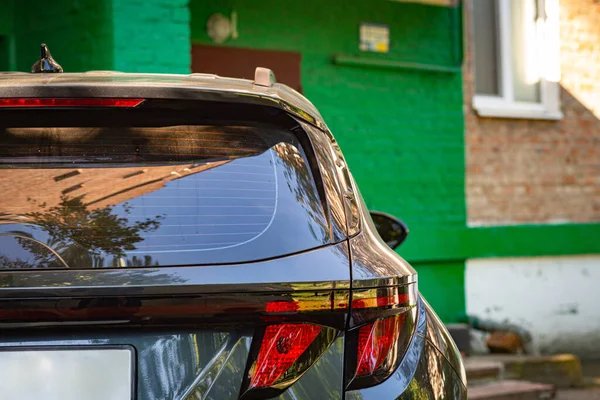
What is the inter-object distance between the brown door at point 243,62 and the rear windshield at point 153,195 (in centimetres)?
622

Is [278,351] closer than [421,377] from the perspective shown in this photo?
Yes

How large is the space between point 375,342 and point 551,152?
9.18 meters

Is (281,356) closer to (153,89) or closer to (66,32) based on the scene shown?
Answer: (153,89)

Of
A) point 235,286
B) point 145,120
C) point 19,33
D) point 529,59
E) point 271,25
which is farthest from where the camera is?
point 529,59

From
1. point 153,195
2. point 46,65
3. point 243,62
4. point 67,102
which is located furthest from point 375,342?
point 243,62

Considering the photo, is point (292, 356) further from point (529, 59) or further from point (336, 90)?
point (529, 59)

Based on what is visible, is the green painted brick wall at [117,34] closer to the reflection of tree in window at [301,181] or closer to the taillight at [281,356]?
the reflection of tree in window at [301,181]

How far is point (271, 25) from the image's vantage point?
9023 millimetres

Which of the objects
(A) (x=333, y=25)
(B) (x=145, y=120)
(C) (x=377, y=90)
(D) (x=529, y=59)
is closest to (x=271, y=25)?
(A) (x=333, y=25)

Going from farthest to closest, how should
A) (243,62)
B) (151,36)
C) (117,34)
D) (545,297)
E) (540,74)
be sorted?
(540,74), (545,297), (243,62), (151,36), (117,34)

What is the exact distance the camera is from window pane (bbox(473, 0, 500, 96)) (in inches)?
424

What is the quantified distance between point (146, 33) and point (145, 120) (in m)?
4.72

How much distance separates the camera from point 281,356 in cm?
221

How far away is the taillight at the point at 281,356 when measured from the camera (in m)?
2.19
